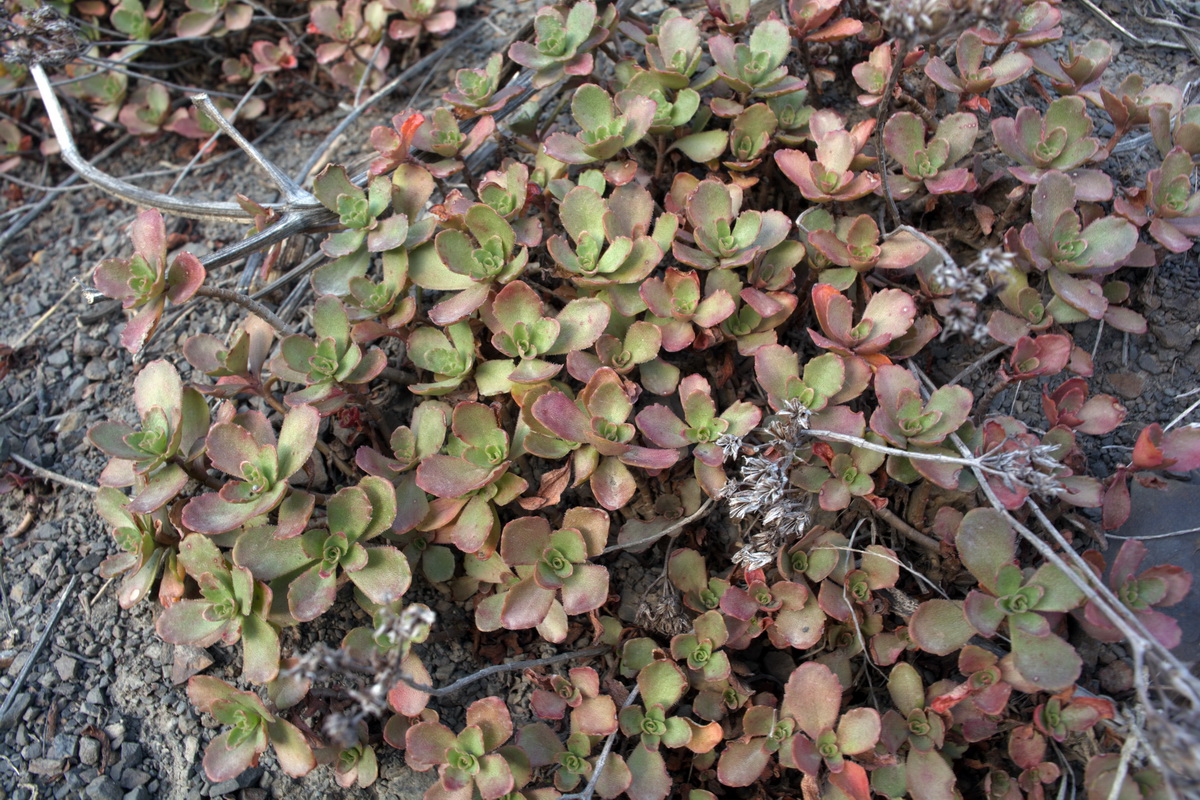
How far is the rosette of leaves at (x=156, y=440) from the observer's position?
7.41 feet

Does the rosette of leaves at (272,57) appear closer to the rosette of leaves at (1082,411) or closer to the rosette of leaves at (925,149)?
the rosette of leaves at (925,149)

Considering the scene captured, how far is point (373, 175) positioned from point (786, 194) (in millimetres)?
1377

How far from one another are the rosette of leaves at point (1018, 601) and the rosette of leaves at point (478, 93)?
1917 mm

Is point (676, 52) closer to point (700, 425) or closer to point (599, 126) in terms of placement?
point (599, 126)

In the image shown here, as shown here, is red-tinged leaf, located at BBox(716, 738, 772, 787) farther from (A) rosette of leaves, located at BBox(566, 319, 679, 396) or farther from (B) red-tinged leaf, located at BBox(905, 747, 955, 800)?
(A) rosette of leaves, located at BBox(566, 319, 679, 396)

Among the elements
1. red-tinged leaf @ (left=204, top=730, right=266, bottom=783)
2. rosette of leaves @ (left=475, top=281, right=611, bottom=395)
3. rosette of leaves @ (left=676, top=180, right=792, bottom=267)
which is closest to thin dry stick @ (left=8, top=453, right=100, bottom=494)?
red-tinged leaf @ (left=204, top=730, right=266, bottom=783)

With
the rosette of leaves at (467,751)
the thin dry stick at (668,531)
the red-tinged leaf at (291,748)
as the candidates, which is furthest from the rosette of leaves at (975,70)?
the red-tinged leaf at (291,748)

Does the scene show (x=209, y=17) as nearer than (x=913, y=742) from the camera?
No

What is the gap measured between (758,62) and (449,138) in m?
1.03

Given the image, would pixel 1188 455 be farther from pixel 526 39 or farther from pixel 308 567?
pixel 526 39

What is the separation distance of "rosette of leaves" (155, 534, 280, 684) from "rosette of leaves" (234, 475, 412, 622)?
0.07 m

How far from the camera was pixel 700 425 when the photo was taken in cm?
224

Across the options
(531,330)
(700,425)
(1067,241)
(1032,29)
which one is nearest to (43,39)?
(531,330)

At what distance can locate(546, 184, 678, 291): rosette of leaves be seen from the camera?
7.81ft
